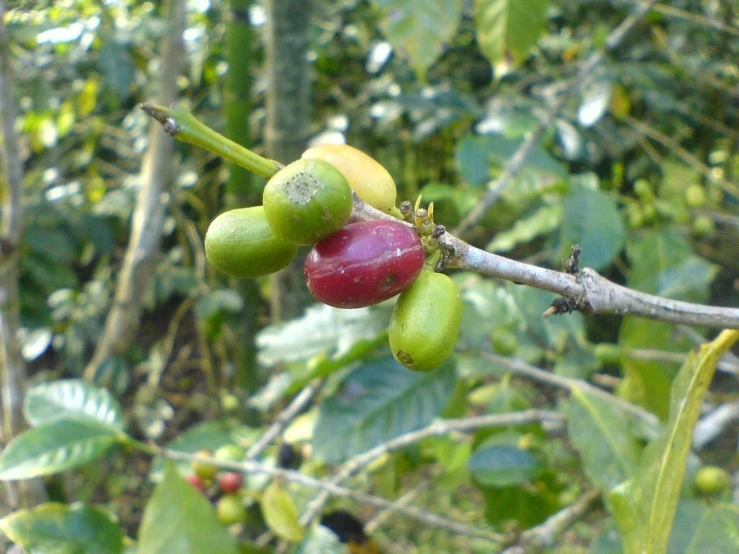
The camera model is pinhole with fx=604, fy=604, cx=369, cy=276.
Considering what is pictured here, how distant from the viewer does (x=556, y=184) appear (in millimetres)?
1783

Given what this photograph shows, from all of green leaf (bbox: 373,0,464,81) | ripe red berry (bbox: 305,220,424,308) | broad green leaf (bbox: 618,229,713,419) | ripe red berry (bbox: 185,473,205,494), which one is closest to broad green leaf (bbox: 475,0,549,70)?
green leaf (bbox: 373,0,464,81)

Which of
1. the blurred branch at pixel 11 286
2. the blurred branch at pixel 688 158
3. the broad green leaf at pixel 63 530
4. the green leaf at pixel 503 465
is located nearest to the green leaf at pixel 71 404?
the blurred branch at pixel 11 286

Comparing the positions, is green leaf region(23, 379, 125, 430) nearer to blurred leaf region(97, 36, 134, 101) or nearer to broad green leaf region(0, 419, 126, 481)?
broad green leaf region(0, 419, 126, 481)

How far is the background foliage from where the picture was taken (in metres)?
1.37

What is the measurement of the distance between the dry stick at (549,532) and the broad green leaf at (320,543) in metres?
0.39

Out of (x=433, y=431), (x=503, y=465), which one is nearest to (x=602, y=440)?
(x=503, y=465)

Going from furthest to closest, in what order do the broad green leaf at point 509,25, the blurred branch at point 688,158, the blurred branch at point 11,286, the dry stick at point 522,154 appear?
the blurred branch at point 688,158 → the dry stick at point 522,154 → the broad green leaf at point 509,25 → the blurred branch at point 11,286

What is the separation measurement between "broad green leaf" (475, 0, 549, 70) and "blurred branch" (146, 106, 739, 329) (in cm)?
123

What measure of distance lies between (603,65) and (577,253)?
79.8 inches

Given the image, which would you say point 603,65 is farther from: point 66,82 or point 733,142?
point 66,82

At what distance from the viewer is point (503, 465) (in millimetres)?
1426

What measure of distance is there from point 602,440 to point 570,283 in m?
0.79

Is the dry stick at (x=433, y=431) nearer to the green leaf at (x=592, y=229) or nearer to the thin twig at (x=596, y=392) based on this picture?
the thin twig at (x=596, y=392)

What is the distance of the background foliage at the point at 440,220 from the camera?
54.1 inches
